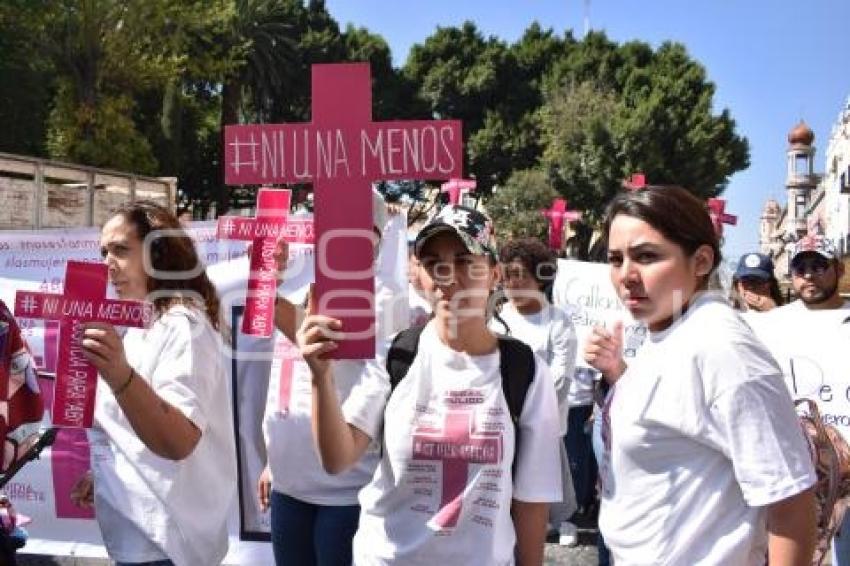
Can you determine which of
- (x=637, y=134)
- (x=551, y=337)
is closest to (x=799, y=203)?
(x=637, y=134)

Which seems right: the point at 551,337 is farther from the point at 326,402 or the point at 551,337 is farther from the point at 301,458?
the point at 326,402

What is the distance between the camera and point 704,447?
1.88 m

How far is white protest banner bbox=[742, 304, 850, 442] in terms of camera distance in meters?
4.03

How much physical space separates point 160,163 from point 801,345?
104 ft

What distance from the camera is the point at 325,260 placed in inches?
80.6

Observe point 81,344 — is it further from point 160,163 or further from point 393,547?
point 160,163

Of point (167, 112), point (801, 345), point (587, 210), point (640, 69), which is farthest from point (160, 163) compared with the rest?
point (801, 345)

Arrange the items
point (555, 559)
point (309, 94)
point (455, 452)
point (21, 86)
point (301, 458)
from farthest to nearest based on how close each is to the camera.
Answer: point (309, 94), point (21, 86), point (555, 559), point (301, 458), point (455, 452)

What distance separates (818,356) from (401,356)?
2407mm

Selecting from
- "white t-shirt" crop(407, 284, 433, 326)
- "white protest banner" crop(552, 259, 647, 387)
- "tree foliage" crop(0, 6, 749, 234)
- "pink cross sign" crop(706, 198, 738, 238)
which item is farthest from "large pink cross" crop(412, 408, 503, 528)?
"tree foliage" crop(0, 6, 749, 234)

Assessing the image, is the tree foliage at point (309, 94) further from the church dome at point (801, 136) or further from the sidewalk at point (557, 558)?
the church dome at point (801, 136)

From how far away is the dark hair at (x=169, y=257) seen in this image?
250cm

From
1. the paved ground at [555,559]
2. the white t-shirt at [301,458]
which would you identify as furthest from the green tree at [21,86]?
the white t-shirt at [301,458]

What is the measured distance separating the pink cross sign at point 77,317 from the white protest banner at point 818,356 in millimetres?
2730
